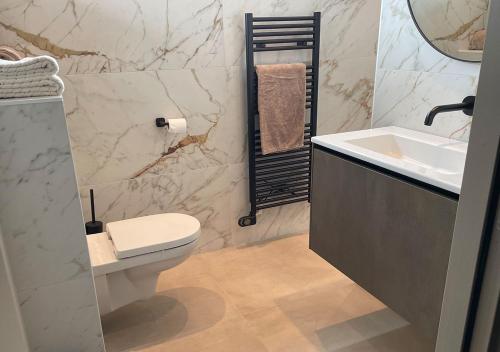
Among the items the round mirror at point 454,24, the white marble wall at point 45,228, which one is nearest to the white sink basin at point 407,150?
the round mirror at point 454,24

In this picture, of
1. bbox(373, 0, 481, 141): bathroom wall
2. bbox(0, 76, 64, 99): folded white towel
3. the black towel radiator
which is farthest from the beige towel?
bbox(0, 76, 64, 99): folded white towel

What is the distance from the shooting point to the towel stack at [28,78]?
125cm

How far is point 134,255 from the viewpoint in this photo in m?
1.88

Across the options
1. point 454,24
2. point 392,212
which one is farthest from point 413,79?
point 392,212

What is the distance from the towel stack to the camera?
125cm

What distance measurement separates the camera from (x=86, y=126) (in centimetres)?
225

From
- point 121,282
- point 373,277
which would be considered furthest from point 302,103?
point 121,282

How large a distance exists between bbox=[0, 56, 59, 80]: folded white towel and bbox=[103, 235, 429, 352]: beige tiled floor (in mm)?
1327

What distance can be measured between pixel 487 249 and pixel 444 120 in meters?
1.67

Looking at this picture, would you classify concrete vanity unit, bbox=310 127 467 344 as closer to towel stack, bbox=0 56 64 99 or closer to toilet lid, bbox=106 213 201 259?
toilet lid, bbox=106 213 201 259

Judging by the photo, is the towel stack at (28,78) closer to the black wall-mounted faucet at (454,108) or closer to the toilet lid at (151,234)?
the toilet lid at (151,234)

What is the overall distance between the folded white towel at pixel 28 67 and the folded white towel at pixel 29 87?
1cm

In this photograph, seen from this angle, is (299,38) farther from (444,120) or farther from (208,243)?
(208,243)

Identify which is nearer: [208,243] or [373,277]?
[373,277]
